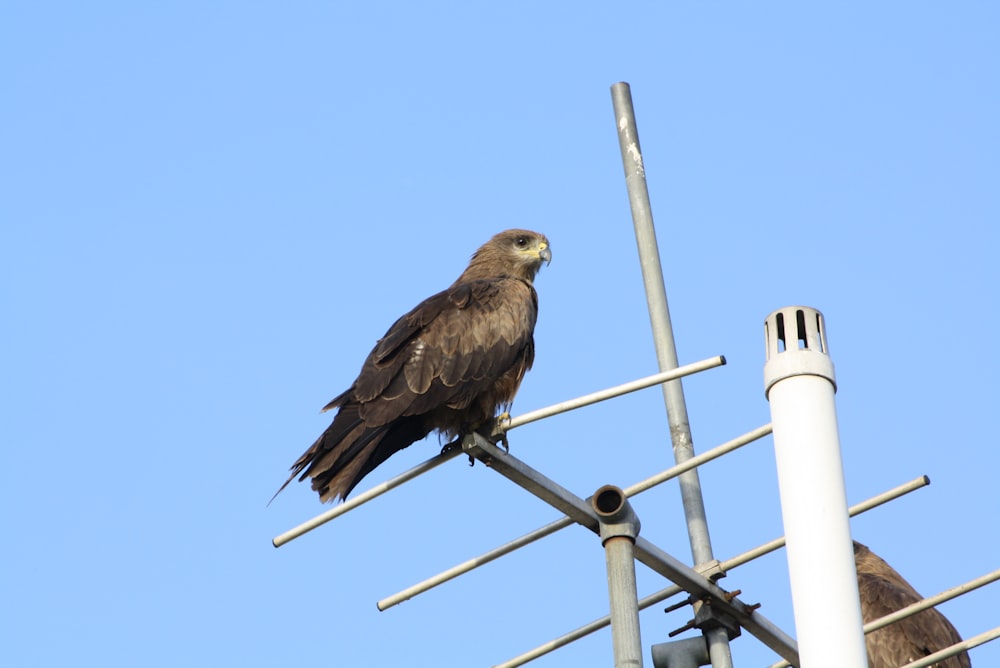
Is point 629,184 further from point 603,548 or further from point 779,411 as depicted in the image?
point 779,411

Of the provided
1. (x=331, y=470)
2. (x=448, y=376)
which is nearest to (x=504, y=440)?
(x=448, y=376)

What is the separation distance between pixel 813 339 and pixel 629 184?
3627 mm

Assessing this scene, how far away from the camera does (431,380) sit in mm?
8539

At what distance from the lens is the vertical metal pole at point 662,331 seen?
22.3 feet

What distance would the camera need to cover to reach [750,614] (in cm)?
632

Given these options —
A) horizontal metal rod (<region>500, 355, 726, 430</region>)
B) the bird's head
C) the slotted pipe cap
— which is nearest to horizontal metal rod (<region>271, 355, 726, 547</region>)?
horizontal metal rod (<region>500, 355, 726, 430</region>)

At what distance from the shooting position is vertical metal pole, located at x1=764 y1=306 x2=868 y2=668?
12.4ft

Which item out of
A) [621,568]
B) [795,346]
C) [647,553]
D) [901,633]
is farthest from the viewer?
[901,633]

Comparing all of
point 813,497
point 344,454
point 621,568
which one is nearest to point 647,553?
point 621,568

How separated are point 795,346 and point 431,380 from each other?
445 cm

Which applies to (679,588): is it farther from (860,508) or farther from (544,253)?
(544,253)

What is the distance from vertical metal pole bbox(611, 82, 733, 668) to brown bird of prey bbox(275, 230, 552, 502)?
1545mm

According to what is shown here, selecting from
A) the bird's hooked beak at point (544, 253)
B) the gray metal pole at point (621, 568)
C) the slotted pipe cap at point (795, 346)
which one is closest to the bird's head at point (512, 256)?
the bird's hooked beak at point (544, 253)

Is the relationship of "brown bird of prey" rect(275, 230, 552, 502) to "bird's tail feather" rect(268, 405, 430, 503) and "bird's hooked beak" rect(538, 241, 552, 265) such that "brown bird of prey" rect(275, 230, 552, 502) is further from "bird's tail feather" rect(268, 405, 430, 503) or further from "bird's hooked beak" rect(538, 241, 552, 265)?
"bird's hooked beak" rect(538, 241, 552, 265)
